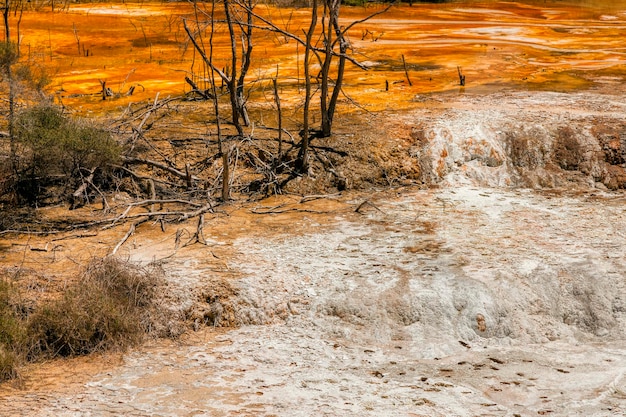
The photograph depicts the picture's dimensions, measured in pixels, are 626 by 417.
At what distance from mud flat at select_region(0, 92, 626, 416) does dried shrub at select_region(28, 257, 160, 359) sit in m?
0.23

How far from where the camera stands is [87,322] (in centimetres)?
689

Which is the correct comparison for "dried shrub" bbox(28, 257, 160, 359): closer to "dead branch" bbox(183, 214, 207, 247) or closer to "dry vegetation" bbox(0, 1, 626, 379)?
→ "dry vegetation" bbox(0, 1, 626, 379)

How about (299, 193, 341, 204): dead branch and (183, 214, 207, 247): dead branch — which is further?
(299, 193, 341, 204): dead branch

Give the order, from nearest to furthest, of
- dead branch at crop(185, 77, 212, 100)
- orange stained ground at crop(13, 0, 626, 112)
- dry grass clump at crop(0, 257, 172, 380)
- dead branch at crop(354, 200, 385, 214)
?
dry grass clump at crop(0, 257, 172, 380)
dead branch at crop(354, 200, 385, 214)
dead branch at crop(185, 77, 212, 100)
orange stained ground at crop(13, 0, 626, 112)

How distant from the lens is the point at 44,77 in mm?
10211

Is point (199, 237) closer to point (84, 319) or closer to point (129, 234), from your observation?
point (129, 234)

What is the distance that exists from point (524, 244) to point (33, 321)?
4.42m

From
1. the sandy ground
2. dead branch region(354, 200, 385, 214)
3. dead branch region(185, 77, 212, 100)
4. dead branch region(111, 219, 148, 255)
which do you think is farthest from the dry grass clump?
dead branch region(185, 77, 212, 100)

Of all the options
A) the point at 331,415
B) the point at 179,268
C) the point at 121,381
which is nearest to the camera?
the point at 331,415

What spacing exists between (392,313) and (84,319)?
2.47m

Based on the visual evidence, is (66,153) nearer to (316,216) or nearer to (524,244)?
(316,216)

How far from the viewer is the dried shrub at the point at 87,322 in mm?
6855

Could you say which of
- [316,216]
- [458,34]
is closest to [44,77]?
[316,216]

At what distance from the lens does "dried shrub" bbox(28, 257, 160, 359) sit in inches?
270
